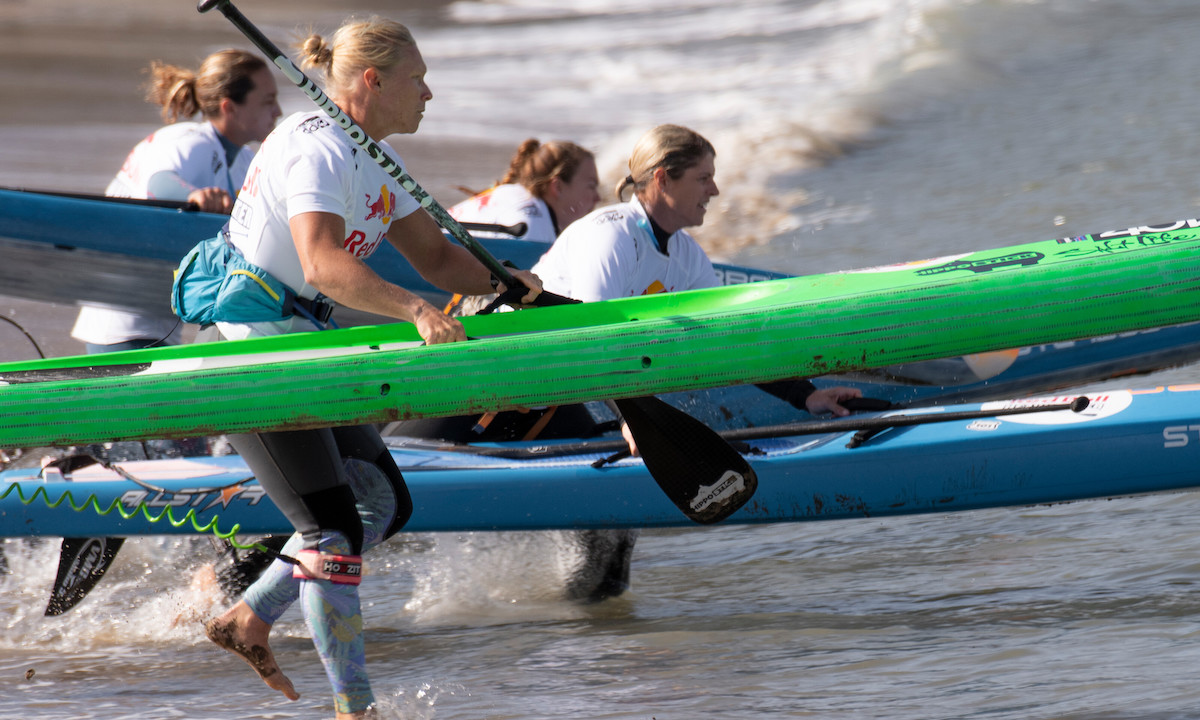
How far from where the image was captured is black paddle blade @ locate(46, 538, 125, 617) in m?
4.16

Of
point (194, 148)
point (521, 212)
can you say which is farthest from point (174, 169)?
point (521, 212)

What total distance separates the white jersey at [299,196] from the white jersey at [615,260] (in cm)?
118

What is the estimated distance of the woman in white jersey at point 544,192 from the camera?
5445 millimetres

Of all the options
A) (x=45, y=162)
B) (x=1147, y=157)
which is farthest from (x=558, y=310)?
(x=45, y=162)

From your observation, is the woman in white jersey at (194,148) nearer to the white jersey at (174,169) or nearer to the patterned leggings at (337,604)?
the white jersey at (174,169)

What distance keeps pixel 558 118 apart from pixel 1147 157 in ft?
20.3

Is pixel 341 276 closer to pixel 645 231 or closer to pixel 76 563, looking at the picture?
pixel 645 231

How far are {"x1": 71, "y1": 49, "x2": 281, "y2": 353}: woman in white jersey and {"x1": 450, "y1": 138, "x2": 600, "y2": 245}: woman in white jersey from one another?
1.03 meters

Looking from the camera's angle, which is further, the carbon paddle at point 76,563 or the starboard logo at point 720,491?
the carbon paddle at point 76,563

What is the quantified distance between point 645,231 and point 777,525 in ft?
4.63

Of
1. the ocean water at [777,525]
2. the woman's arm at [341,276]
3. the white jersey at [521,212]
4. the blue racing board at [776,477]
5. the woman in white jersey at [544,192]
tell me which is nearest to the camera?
the woman's arm at [341,276]

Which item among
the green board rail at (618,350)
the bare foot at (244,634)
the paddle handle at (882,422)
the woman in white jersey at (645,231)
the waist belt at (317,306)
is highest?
the woman in white jersey at (645,231)

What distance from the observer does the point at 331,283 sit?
8.39 feet

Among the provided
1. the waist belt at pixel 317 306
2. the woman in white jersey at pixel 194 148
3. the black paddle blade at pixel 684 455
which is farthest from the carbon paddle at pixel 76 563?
the black paddle blade at pixel 684 455
